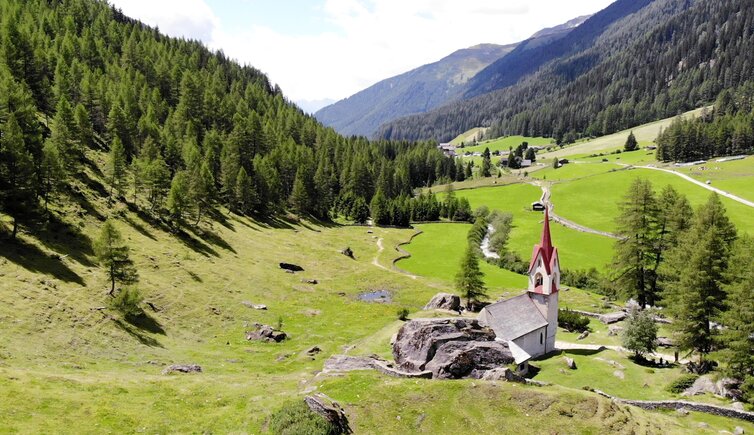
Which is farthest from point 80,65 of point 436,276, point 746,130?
point 746,130

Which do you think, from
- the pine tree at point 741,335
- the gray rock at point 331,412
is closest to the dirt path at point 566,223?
the pine tree at point 741,335

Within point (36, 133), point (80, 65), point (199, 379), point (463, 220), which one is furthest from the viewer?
point (463, 220)

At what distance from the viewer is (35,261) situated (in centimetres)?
5997

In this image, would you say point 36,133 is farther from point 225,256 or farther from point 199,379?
point 199,379

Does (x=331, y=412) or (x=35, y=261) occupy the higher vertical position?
(x=35, y=261)

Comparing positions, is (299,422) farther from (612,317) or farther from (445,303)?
(612,317)

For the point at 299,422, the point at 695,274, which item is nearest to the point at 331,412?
the point at 299,422

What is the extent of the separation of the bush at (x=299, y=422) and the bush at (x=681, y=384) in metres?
33.6

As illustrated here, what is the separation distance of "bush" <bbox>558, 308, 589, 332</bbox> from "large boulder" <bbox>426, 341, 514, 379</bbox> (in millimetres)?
22130

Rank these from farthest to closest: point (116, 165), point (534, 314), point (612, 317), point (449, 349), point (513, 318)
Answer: point (116, 165) < point (612, 317) < point (534, 314) < point (513, 318) < point (449, 349)

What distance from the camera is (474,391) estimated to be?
38438 mm

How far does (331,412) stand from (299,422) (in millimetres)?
3058

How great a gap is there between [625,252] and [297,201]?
95851 mm

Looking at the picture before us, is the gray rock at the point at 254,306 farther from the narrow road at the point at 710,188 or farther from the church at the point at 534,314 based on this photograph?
the narrow road at the point at 710,188
